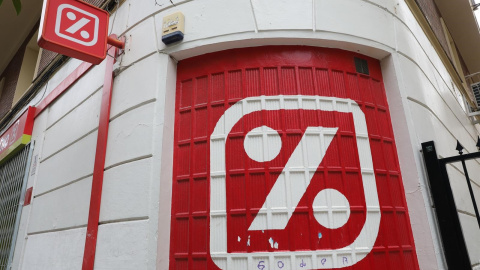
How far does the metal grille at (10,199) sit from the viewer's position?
600 cm

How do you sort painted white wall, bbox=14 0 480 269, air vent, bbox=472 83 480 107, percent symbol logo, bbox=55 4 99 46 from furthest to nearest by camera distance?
air vent, bbox=472 83 480 107 < percent symbol logo, bbox=55 4 99 46 < painted white wall, bbox=14 0 480 269

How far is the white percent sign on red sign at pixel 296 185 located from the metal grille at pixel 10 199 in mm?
4532

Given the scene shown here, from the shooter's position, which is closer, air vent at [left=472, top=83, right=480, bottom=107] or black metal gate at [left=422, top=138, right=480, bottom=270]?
black metal gate at [left=422, top=138, right=480, bottom=270]

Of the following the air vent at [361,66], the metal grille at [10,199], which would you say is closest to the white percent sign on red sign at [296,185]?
the air vent at [361,66]

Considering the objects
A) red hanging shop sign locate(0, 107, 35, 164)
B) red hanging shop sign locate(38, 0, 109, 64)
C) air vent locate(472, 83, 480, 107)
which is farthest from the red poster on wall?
air vent locate(472, 83, 480, 107)

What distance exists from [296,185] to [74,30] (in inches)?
123

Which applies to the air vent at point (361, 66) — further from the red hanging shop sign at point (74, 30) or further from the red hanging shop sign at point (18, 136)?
the red hanging shop sign at point (18, 136)

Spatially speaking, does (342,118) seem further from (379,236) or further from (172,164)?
(172,164)

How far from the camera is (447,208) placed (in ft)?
11.1

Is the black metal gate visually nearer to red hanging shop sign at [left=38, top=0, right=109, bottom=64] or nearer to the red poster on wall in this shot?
the red poster on wall

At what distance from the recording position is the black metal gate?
3270mm

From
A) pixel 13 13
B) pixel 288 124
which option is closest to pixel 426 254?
pixel 288 124

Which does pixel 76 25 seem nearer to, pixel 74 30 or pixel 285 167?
pixel 74 30

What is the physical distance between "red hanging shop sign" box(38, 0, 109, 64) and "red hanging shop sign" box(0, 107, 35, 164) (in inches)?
135
